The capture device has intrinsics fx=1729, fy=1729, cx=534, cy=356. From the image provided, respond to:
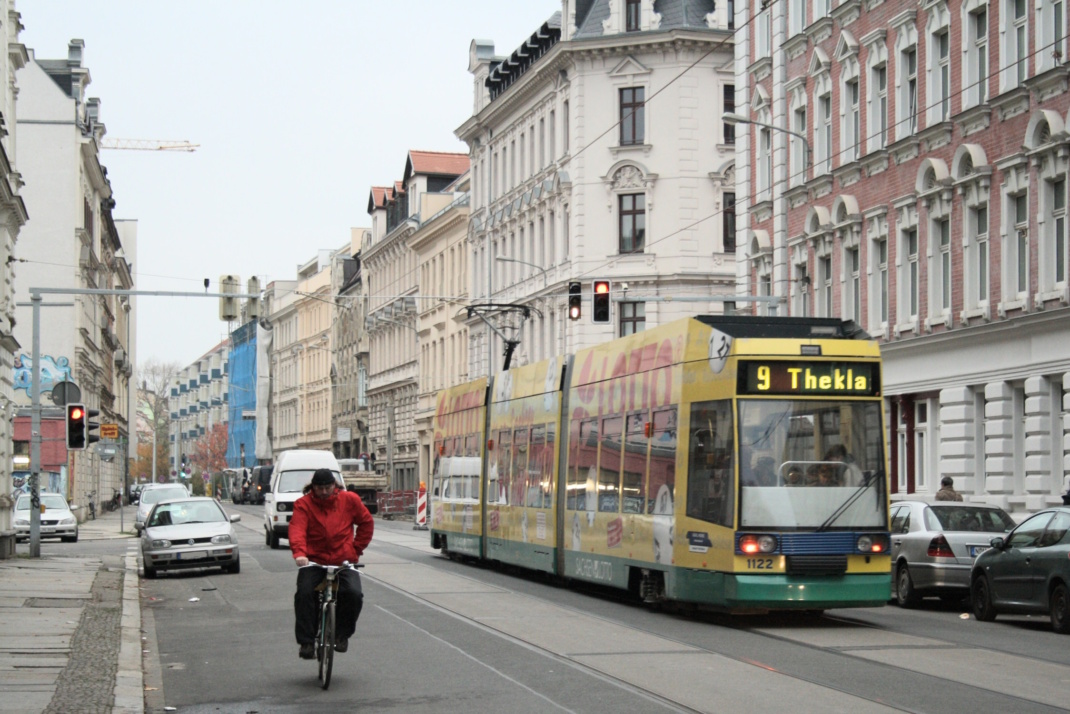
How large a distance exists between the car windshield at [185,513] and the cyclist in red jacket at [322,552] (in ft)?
58.7

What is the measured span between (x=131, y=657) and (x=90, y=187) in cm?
6672

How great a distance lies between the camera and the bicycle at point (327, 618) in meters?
13.1

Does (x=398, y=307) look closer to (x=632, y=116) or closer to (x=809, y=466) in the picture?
(x=632, y=116)

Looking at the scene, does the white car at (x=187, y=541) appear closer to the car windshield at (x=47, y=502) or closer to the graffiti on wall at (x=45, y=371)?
the car windshield at (x=47, y=502)

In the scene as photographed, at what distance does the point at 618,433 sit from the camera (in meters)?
22.3

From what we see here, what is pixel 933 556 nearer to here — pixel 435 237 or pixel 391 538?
pixel 391 538

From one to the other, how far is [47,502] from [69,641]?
1364 inches

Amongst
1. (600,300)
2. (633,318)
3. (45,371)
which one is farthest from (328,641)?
(45,371)

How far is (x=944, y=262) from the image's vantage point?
33.5 metres

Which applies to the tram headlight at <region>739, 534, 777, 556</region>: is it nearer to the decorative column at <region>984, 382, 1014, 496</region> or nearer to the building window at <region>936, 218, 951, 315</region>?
the decorative column at <region>984, 382, 1014, 496</region>

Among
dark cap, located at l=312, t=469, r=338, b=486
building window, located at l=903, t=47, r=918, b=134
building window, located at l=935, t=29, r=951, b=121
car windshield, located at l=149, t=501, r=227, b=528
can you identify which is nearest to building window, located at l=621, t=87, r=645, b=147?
building window, located at l=903, t=47, r=918, b=134

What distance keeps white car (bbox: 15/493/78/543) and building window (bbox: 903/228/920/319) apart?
84.5 feet

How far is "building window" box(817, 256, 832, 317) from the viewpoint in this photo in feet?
129

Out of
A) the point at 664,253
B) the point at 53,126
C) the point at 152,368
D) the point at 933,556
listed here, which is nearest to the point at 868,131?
the point at 933,556
